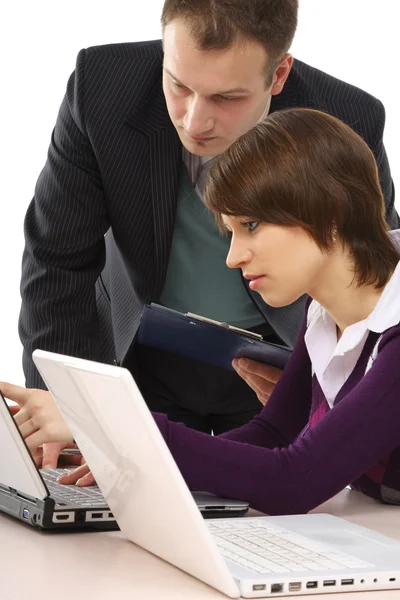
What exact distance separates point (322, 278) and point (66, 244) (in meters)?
0.73

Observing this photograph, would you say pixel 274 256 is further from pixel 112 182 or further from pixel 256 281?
pixel 112 182

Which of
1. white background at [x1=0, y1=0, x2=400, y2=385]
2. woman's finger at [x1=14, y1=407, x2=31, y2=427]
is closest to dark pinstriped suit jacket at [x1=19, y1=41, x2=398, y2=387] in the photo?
woman's finger at [x1=14, y1=407, x2=31, y2=427]

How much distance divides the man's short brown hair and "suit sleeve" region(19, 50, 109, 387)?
1.18 feet

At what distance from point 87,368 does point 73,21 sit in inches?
116

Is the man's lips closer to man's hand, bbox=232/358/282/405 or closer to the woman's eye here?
the woman's eye

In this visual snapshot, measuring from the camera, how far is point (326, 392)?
157 cm

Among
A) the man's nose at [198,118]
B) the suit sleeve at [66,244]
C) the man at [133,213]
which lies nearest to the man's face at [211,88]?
the man's nose at [198,118]

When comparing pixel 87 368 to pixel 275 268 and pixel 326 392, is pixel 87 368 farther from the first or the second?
pixel 326 392

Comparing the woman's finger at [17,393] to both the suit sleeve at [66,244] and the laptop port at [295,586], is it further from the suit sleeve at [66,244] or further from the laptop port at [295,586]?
the laptop port at [295,586]

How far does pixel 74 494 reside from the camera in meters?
1.28

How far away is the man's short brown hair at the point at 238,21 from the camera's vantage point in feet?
5.66

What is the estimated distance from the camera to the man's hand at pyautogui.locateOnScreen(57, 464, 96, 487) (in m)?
1.34

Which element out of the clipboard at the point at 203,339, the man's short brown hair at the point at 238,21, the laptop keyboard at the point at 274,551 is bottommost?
the laptop keyboard at the point at 274,551

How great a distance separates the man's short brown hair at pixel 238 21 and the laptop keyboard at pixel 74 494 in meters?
0.79
